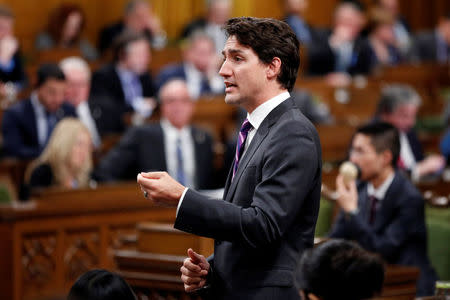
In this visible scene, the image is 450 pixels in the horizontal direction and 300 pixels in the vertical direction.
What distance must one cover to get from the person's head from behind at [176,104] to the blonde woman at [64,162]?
33.9 inches

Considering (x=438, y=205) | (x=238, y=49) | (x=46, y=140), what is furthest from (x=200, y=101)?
(x=238, y=49)

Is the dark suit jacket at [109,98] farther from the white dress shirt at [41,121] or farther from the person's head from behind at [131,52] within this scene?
the white dress shirt at [41,121]

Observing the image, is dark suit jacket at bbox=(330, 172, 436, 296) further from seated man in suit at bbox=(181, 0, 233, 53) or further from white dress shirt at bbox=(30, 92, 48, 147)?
seated man in suit at bbox=(181, 0, 233, 53)

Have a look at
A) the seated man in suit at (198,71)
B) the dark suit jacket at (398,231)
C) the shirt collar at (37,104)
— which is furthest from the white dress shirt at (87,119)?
the dark suit jacket at (398,231)

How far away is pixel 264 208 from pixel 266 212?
1 centimetres

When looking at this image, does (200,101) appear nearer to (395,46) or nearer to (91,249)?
(91,249)

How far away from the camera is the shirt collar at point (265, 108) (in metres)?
2.36

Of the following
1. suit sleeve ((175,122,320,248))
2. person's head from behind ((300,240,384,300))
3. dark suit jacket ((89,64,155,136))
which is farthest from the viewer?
dark suit jacket ((89,64,155,136))

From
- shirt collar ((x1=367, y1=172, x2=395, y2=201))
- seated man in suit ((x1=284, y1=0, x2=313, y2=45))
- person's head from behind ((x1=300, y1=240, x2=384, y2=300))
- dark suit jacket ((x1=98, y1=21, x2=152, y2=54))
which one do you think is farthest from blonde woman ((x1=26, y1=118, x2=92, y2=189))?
seated man in suit ((x1=284, y1=0, x2=313, y2=45))

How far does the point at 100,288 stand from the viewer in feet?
7.25

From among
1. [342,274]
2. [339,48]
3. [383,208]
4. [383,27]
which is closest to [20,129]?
[383,208]

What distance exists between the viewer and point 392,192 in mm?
3861

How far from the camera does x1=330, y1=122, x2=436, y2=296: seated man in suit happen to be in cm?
373

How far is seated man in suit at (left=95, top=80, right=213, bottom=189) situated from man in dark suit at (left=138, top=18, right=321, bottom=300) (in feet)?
11.5
